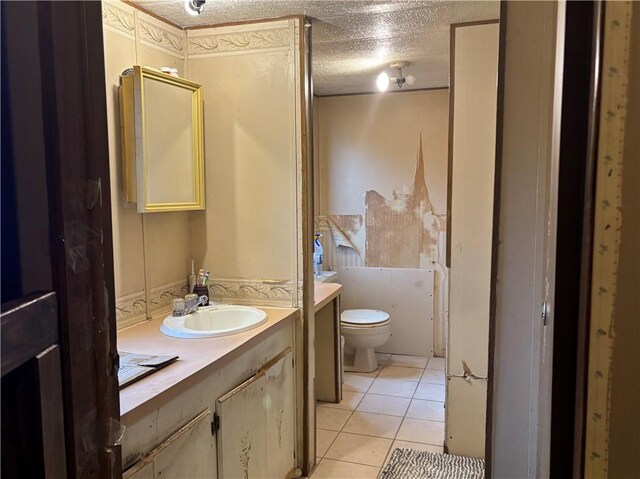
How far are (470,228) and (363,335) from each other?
153 cm

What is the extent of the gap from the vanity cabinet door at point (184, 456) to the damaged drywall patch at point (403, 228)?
8.67 ft

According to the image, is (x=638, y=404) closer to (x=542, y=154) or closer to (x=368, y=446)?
(x=542, y=154)

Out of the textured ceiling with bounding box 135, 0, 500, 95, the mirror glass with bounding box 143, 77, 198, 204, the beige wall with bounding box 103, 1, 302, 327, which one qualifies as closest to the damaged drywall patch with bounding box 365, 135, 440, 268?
the textured ceiling with bounding box 135, 0, 500, 95

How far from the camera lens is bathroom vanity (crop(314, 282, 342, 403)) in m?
3.26

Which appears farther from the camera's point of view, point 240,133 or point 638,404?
point 240,133

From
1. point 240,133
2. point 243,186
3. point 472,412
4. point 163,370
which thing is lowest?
point 472,412

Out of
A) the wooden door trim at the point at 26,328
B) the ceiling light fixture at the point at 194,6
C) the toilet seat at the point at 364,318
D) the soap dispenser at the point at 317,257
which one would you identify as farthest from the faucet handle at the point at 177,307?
the soap dispenser at the point at 317,257

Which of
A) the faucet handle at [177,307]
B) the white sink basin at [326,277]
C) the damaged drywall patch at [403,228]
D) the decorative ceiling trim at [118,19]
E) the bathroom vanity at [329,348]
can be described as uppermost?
the decorative ceiling trim at [118,19]

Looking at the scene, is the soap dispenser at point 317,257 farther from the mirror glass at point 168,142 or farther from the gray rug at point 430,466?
the mirror glass at point 168,142

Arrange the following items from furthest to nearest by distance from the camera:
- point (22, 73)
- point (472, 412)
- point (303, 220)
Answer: point (472, 412)
point (303, 220)
point (22, 73)

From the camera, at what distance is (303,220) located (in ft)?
7.82

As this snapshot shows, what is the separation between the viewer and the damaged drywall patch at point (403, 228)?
13.4 feet

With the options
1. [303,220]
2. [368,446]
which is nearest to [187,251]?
[303,220]

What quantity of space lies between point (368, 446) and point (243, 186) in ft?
5.16
